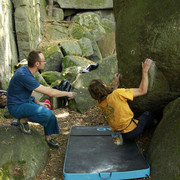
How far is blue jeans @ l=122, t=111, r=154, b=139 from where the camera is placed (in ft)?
10.3

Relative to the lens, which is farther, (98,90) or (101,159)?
(98,90)

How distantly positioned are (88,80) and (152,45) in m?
3.40

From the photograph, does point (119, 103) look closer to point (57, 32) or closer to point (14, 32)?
point (14, 32)

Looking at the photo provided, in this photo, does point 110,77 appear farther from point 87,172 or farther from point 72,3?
point 72,3

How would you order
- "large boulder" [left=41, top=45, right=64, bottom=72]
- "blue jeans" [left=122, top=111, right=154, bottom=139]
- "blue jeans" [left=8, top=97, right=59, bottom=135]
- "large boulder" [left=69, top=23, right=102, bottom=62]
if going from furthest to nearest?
"large boulder" [left=69, top=23, right=102, bottom=62], "large boulder" [left=41, top=45, right=64, bottom=72], "blue jeans" [left=8, top=97, right=59, bottom=135], "blue jeans" [left=122, top=111, right=154, bottom=139]

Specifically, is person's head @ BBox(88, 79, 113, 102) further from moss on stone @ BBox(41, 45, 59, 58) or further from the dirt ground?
moss on stone @ BBox(41, 45, 59, 58)

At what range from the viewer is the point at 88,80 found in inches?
250

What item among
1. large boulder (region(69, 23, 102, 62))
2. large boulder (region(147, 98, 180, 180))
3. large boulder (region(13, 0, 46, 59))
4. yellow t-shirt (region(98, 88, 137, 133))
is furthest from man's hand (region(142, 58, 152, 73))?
large boulder (region(69, 23, 102, 62))

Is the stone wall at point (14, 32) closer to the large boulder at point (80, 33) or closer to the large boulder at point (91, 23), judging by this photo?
the large boulder at point (80, 33)

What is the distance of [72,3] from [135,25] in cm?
1247

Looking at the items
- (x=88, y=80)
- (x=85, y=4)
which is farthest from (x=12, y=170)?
(x=85, y=4)

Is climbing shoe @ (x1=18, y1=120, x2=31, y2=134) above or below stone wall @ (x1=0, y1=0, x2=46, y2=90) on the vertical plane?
below

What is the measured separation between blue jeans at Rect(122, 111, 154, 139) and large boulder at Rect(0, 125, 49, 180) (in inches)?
53.5

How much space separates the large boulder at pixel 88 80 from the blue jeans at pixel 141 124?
2310 millimetres
